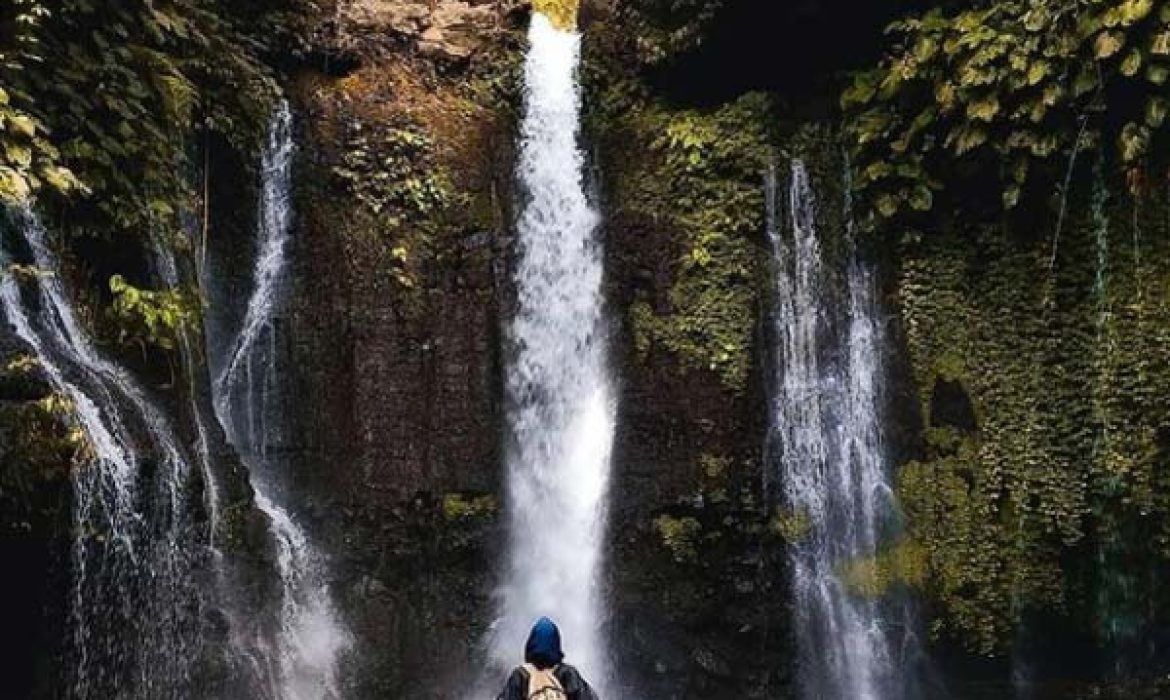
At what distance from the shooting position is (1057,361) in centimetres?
919

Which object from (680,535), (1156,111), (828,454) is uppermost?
(1156,111)

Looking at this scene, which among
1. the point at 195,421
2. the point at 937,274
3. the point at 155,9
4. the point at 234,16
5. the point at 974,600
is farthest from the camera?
the point at 234,16

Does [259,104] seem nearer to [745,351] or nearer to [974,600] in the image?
[745,351]

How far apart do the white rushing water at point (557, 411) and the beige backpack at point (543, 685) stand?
16.8ft

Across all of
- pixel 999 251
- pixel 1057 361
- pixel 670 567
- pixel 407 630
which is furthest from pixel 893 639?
pixel 407 630

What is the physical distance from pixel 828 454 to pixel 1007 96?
346 centimetres

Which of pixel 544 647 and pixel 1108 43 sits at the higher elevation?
pixel 1108 43

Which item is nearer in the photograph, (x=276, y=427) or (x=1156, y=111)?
(x=1156, y=111)

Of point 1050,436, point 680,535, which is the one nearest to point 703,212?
point 680,535

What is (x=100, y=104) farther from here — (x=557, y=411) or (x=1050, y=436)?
(x=1050, y=436)

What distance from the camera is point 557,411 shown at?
410 inches

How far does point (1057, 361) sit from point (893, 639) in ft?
9.15

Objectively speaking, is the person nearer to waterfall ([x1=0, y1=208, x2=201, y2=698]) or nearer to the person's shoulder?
the person's shoulder

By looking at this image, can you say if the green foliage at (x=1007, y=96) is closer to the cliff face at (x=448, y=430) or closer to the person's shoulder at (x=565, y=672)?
the cliff face at (x=448, y=430)
